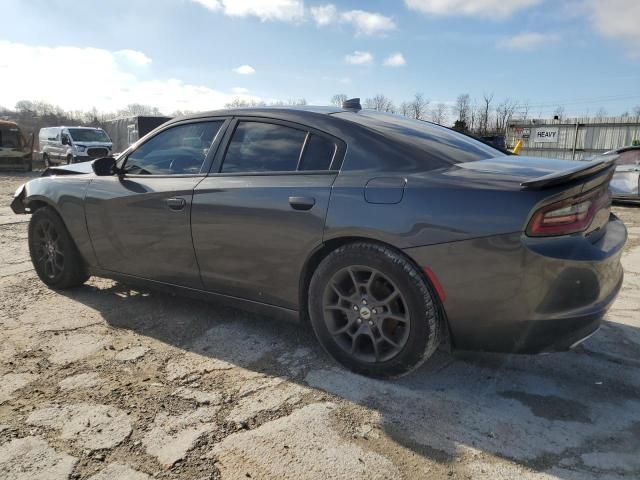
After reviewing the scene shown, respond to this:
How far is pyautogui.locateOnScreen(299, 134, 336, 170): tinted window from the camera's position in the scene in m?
2.71

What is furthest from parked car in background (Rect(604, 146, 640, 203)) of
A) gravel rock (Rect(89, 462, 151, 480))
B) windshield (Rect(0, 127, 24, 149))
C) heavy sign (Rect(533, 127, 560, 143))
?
windshield (Rect(0, 127, 24, 149))

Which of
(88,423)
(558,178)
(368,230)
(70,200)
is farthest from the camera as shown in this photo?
(70,200)

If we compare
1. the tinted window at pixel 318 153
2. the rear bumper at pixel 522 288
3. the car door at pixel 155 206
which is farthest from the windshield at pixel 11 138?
the rear bumper at pixel 522 288

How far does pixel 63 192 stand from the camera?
12.8 feet

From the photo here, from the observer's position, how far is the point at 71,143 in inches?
787

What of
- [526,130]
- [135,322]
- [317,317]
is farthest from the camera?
[526,130]

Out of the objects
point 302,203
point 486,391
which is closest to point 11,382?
point 302,203

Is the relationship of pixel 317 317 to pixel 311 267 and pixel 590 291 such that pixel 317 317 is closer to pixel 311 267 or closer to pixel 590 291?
pixel 311 267

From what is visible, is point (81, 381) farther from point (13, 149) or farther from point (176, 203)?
point (13, 149)

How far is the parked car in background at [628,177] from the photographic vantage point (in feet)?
30.8

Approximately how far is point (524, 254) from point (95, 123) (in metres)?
40.1

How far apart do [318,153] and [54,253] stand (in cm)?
275

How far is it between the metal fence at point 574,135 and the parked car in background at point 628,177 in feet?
21.2

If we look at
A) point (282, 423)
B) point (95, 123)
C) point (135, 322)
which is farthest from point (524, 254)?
point (95, 123)
